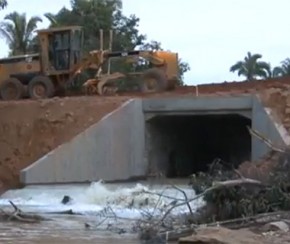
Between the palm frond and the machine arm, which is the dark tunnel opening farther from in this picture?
the palm frond

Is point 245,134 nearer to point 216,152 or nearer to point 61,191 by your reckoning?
point 216,152

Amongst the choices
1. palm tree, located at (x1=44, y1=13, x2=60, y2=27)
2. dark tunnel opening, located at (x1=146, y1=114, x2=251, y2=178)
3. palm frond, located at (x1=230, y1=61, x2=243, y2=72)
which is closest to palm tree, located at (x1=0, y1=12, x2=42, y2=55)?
palm tree, located at (x1=44, y1=13, x2=60, y2=27)

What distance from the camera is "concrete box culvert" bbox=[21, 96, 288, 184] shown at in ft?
103

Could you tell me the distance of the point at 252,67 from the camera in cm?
7462

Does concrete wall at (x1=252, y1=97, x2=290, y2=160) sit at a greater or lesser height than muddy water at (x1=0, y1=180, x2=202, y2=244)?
greater

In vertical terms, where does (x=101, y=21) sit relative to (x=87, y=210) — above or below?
above

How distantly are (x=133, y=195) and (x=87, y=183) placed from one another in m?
6.94

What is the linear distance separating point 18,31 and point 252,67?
2643 cm

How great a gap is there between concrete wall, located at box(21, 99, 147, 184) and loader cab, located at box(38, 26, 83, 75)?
155 inches

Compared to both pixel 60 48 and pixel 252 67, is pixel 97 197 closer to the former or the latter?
pixel 60 48

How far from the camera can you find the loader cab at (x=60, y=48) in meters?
36.1

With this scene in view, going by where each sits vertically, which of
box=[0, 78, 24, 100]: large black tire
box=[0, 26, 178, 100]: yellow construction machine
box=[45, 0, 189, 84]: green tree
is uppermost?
box=[45, 0, 189, 84]: green tree

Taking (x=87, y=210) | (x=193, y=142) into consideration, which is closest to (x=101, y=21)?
(x=193, y=142)

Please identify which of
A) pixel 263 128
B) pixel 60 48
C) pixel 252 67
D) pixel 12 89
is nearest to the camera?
pixel 263 128
